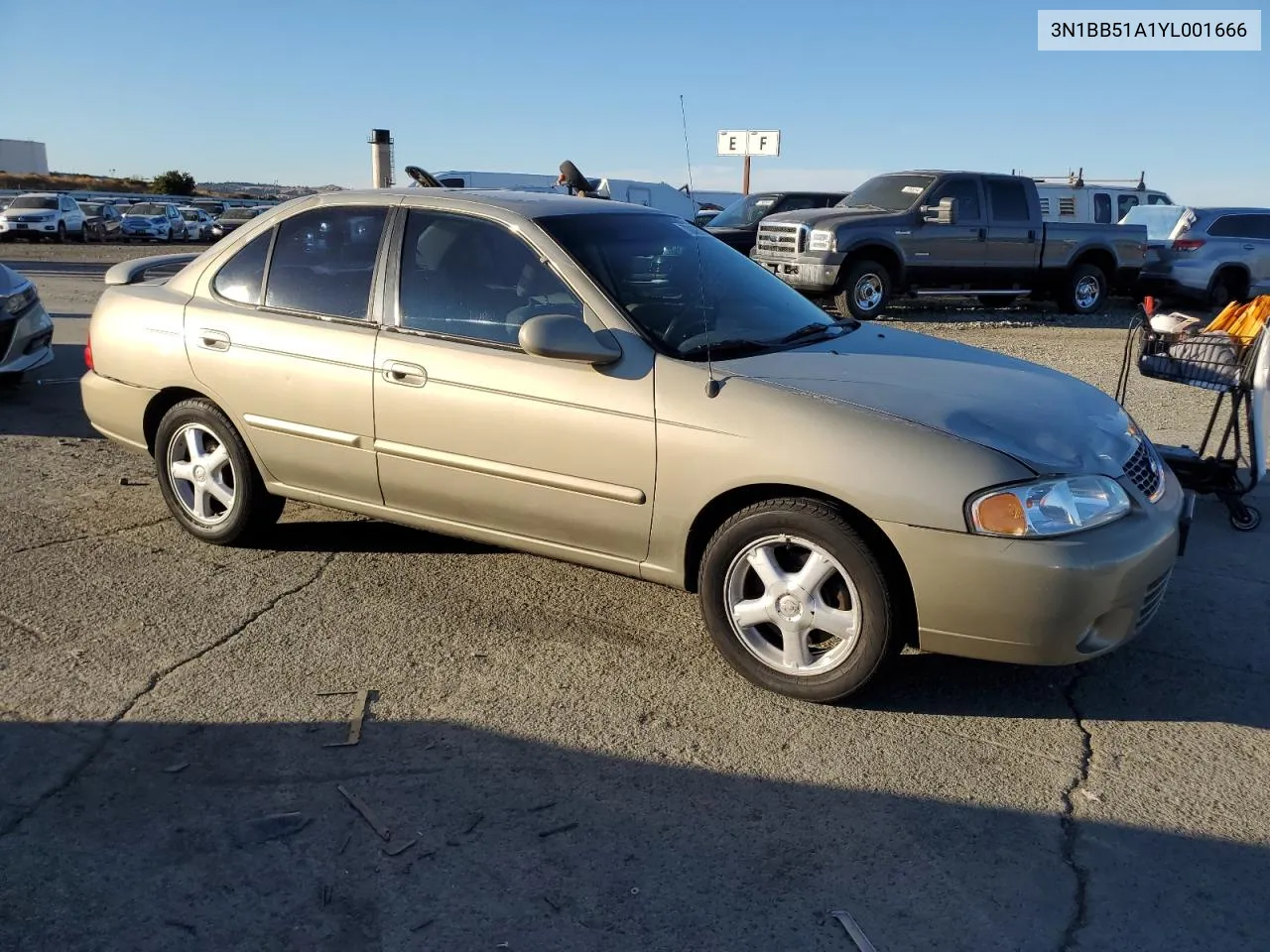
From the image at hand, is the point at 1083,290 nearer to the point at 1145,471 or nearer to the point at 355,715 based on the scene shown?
the point at 1145,471

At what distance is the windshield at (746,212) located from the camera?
20375mm

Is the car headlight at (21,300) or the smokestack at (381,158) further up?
the smokestack at (381,158)

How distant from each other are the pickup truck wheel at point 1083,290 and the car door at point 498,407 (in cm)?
1405

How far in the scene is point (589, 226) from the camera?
14.9ft

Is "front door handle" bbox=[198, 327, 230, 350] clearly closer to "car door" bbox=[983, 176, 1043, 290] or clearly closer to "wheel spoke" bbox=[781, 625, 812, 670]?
"wheel spoke" bbox=[781, 625, 812, 670]

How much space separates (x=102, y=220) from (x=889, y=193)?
92.6 ft

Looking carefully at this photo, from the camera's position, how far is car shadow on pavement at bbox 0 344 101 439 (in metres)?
7.41

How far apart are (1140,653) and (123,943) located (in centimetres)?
350

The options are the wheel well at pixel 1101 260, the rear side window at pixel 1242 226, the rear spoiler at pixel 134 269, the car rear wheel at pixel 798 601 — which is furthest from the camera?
the rear side window at pixel 1242 226

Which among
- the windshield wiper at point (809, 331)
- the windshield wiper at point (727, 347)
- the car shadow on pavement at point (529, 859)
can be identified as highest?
the windshield wiper at point (809, 331)

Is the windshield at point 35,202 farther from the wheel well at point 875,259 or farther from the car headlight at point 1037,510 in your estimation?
the car headlight at point 1037,510

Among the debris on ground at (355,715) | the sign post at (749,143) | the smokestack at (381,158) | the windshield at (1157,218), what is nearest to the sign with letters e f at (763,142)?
the sign post at (749,143)

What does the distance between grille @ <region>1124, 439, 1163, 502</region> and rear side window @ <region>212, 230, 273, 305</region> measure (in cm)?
360

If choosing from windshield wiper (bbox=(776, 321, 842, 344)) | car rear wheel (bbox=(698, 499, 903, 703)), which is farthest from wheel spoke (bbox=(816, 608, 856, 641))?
windshield wiper (bbox=(776, 321, 842, 344))
